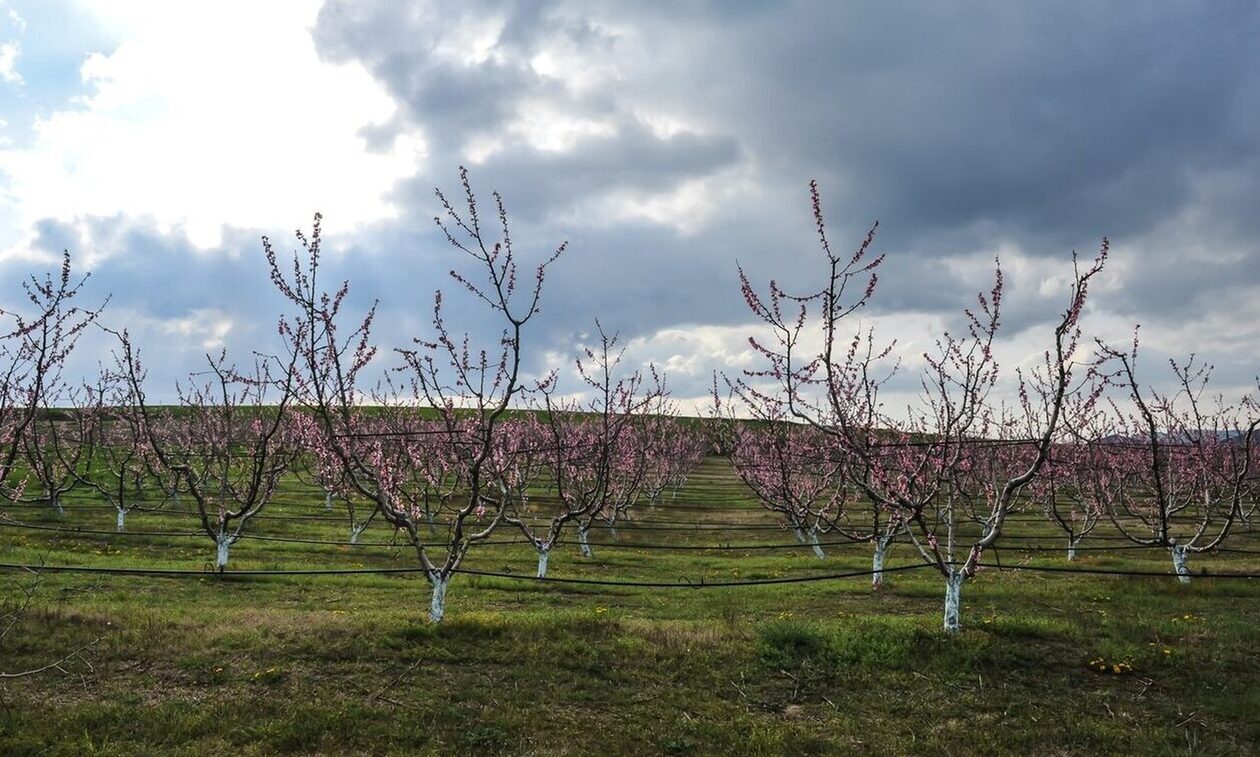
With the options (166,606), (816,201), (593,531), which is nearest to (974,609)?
(816,201)

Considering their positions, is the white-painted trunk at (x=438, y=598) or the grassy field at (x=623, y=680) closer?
the grassy field at (x=623, y=680)

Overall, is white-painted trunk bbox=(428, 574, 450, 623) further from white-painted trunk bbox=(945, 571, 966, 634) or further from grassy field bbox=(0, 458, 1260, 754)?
white-painted trunk bbox=(945, 571, 966, 634)

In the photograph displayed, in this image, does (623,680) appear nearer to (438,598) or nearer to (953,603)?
(438,598)

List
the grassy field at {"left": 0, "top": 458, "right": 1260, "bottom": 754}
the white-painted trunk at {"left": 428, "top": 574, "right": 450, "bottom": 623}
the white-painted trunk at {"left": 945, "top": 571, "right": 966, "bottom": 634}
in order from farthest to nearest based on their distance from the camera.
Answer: the white-painted trunk at {"left": 428, "top": 574, "right": 450, "bottom": 623} < the white-painted trunk at {"left": 945, "top": 571, "right": 966, "bottom": 634} < the grassy field at {"left": 0, "top": 458, "right": 1260, "bottom": 754}

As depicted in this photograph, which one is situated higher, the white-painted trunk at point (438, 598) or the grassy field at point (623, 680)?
the white-painted trunk at point (438, 598)

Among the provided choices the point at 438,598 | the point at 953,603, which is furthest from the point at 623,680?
the point at 953,603

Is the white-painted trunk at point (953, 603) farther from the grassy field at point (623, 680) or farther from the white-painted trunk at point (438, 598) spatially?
the white-painted trunk at point (438, 598)

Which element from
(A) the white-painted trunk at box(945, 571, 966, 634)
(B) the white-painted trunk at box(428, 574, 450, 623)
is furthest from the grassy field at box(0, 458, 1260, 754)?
(B) the white-painted trunk at box(428, 574, 450, 623)

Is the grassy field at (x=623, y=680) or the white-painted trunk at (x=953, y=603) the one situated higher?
the white-painted trunk at (x=953, y=603)

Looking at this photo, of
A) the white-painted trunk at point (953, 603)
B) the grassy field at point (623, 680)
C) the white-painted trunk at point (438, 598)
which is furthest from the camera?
the white-painted trunk at point (438, 598)

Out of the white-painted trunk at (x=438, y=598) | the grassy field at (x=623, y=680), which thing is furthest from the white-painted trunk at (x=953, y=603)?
the white-painted trunk at (x=438, y=598)

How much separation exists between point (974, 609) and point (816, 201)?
9.68 meters

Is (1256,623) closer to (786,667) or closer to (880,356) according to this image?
(880,356)

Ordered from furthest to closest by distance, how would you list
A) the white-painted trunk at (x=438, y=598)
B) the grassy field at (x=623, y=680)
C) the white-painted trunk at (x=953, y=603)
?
the white-painted trunk at (x=438, y=598) → the white-painted trunk at (x=953, y=603) → the grassy field at (x=623, y=680)
